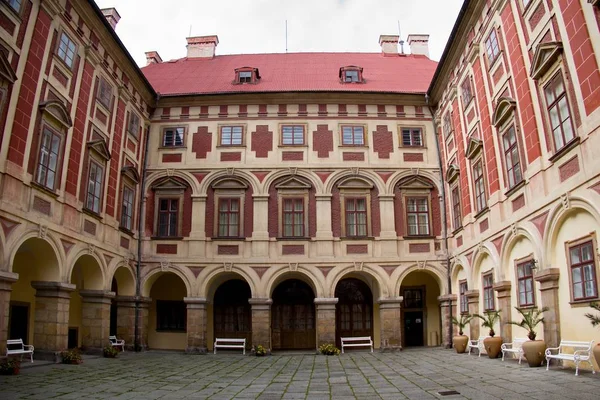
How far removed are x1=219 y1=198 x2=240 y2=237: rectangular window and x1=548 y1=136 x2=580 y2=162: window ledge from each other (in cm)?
1244

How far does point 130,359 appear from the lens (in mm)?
16594

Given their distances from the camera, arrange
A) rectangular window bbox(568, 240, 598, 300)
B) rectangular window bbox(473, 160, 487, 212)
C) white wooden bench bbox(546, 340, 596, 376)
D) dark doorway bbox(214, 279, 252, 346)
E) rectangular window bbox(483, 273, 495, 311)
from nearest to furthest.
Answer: white wooden bench bbox(546, 340, 596, 376)
rectangular window bbox(568, 240, 598, 300)
rectangular window bbox(483, 273, 495, 311)
rectangular window bbox(473, 160, 487, 212)
dark doorway bbox(214, 279, 252, 346)

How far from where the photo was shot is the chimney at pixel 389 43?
28.1 metres

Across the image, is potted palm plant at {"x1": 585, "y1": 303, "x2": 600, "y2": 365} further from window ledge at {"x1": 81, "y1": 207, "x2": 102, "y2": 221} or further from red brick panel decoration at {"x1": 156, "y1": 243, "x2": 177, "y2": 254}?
red brick panel decoration at {"x1": 156, "y1": 243, "x2": 177, "y2": 254}

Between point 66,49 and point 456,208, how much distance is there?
561 inches

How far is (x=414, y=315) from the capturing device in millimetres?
22344

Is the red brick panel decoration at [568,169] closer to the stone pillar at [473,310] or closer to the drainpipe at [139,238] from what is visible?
the stone pillar at [473,310]

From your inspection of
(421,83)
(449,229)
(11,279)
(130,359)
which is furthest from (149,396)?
(421,83)

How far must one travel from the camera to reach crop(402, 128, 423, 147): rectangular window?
21.8 metres

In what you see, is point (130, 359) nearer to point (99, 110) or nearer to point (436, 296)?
point (99, 110)

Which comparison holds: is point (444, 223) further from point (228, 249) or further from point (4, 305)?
point (4, 305)

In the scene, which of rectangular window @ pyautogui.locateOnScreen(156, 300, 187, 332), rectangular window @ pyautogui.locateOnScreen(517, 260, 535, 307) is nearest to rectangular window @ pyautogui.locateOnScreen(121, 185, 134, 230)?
rectangular window @ pyautogui.locateOnScreen(156, 300, 187, 332)

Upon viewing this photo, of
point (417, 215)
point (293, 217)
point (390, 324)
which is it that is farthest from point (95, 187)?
point (417, 215)

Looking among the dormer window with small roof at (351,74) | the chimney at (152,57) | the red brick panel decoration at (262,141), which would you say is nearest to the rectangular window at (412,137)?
the dormer window with small roof at (351,74)
